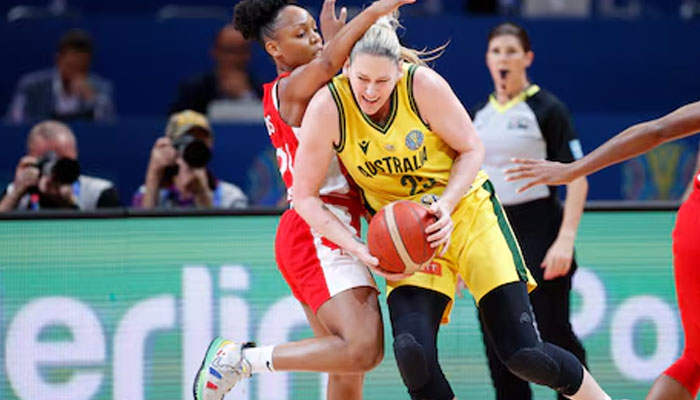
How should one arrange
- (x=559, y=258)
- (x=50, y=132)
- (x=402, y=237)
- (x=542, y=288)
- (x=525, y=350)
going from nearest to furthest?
(x=402, y=237) → (x=525, y=350) → (x=559, y=258) → (x=542, y=288) → (x=50, y=132)

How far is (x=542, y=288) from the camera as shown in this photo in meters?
5.29

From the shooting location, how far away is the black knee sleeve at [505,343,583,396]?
158 inches

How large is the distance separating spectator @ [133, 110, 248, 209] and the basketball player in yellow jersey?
1867 mm

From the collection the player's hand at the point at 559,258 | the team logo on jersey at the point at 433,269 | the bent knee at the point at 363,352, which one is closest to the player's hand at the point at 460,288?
the player's hand at the point at 559,258

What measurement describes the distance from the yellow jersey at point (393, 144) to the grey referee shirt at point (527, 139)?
1181 mm

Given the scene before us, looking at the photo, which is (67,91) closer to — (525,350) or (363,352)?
(363,352)

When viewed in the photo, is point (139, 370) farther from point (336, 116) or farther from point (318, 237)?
point (336, 116)

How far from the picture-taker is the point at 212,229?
5.38 meters

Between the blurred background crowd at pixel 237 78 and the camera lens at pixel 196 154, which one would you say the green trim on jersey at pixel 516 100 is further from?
the blurred background crowd at pixel 237 78

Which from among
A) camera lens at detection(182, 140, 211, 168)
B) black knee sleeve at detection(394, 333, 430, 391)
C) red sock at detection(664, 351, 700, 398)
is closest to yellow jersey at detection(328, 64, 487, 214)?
black knee sleeve at detection(394, 333, 430, 391)

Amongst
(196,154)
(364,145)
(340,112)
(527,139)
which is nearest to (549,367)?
(364,145)

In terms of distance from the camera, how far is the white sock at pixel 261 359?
4.36 meters

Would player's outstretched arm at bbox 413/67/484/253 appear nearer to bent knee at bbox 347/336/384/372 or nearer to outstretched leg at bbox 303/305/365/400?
bent knee at bbox 347/336/384/372

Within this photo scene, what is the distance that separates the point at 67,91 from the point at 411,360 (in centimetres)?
493
